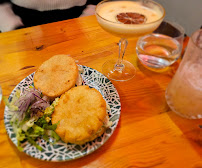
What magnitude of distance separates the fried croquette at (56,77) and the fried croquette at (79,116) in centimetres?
6

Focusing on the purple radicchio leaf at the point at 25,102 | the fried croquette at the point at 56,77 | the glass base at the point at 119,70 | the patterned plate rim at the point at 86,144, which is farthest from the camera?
the glass base at the point at 119,70

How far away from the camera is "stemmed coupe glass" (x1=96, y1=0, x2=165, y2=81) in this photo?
3.23ft

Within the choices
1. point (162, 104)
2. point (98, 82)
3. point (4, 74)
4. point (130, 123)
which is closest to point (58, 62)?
point (98, 82)

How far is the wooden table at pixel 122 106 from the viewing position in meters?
0.80

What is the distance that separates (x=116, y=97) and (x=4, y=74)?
73 centimetres

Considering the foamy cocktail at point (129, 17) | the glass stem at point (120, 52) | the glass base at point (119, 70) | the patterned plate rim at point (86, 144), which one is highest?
the foamy cocktail at point (129, 17)

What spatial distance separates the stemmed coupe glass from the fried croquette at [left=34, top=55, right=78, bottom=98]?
0.89 ft

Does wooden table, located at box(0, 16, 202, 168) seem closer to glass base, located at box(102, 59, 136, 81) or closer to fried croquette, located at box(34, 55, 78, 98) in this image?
glass base, located at box(102, 59, 136, 81)

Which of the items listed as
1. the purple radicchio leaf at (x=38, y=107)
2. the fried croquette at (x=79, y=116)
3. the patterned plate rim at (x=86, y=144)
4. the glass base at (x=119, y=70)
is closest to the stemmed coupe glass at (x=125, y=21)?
the glass base at (x=119, y=70)

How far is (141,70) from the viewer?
4.11ft

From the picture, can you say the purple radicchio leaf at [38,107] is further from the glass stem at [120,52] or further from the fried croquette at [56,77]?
the glass stem at [120,52]

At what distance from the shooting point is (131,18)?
1042mm

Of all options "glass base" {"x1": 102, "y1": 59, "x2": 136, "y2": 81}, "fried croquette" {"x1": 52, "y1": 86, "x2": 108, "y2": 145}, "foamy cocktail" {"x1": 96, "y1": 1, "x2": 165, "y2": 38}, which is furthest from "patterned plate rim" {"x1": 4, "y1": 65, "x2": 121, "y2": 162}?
"foamy cocktail" {"x1": 96, "y1": 1, "x2": 165, "y2": 38}

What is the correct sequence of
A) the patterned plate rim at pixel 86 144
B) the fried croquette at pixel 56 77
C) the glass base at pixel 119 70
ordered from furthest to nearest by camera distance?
the glass base at pixel 119 70, the fried croquette at pixel 56 77, the patterned plate rim at pixel 86 144
